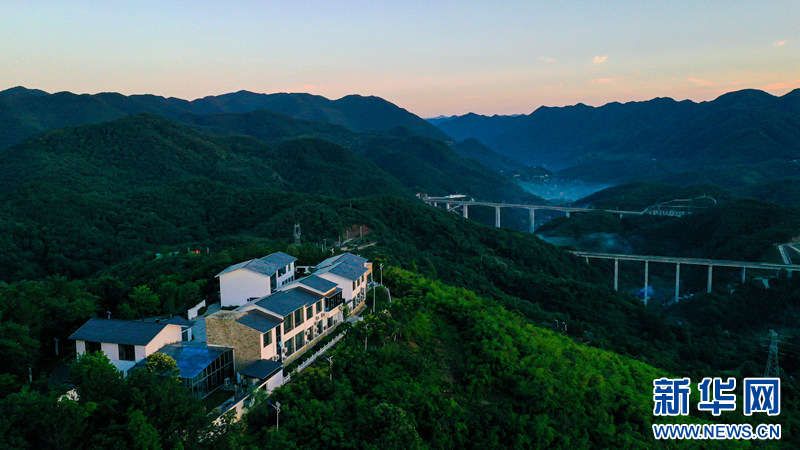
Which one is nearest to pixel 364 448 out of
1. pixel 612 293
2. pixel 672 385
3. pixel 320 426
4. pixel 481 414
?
pixel 320 426

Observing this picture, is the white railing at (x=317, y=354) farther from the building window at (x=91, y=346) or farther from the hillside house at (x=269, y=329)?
the building window at (x=91, y=346)

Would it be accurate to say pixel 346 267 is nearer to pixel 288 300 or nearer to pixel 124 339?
pixel 288 300

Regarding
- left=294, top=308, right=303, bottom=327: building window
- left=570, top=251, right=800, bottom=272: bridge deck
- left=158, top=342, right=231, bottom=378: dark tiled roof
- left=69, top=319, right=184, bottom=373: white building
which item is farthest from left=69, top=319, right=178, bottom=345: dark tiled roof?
left=570, top=251, right=800, bottom=272: bridge deck

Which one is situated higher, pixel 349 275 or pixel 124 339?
pixel 349 275

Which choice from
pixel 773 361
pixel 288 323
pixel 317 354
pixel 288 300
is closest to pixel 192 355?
pixel 288 323

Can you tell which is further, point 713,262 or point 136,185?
point 136,185

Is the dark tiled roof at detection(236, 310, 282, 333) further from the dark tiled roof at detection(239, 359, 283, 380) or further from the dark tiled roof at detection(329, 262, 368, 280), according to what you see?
the dark tiled roof at detection(329, 262, 368, 280)

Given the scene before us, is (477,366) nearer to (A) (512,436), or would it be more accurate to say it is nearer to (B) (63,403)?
(A) (512,436)
